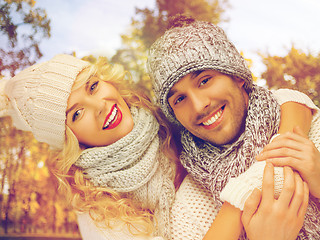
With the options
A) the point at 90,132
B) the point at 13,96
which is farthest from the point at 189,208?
the point at 13,96

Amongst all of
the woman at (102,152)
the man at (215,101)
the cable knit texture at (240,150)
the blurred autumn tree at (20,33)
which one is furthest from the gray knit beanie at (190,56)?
the blurred autumn tree at (20,33)

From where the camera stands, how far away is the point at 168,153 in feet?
4.56

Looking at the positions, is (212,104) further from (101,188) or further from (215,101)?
(101,188)

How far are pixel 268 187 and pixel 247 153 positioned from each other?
0.17 metres

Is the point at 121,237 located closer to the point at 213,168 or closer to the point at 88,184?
the point at 88,184

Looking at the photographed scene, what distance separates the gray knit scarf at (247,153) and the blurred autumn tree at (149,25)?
0.70 m

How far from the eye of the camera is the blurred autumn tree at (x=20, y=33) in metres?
1.71

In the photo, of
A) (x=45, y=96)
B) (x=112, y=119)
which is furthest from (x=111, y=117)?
(x=45, y=96)

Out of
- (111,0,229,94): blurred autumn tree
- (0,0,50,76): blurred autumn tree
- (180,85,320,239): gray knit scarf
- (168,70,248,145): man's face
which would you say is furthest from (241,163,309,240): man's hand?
(0,0,50,76): blurred autumn tree

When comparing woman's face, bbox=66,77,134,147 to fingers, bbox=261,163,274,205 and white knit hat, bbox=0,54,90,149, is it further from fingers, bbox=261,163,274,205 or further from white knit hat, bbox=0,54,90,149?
fingers, bbox=261,163,274,205

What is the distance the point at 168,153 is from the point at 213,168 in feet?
0.90

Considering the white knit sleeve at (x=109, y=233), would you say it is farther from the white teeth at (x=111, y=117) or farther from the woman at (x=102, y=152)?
the white teeth at (x=111, y=117)

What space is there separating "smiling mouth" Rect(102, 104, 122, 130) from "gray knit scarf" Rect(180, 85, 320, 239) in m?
0.33

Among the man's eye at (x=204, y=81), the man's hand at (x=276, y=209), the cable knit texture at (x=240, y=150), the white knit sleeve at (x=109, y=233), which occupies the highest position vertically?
the man's eye at (x=204, y=81)
